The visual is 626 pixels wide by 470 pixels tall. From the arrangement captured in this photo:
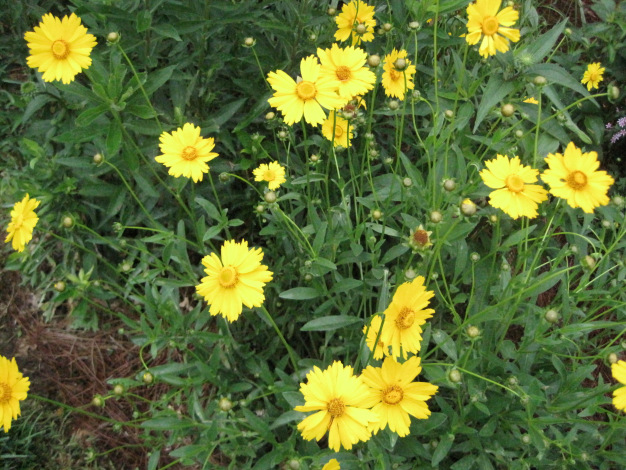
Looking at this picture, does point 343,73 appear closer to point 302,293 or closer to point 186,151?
point 186,151

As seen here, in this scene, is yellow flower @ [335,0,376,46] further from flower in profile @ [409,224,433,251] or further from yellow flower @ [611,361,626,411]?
yellow flower @ [611,361,626,411]

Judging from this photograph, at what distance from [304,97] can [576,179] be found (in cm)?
86

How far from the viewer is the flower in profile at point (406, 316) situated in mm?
1502

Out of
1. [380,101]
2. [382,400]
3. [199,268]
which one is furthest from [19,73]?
[382,400]

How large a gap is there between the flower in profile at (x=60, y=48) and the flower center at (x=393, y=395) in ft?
A: 4.66

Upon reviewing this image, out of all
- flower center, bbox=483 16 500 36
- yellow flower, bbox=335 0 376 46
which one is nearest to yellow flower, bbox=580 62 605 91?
yellow flower, bbox=335 0 376 46

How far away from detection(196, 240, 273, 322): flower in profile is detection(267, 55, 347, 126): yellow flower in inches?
18.0

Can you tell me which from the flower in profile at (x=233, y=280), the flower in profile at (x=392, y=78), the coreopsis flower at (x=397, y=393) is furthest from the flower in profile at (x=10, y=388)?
the flower in profile at (x=392, y=78)

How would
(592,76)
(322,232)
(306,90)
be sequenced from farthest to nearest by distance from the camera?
(592,76) < (322,232) < (306,90)

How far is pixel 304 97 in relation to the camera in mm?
1692

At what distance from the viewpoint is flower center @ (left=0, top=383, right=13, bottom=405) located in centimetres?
156

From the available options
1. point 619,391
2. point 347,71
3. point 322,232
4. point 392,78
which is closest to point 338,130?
point 392,78

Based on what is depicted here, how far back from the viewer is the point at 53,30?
1.74 m

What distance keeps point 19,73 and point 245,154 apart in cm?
152
